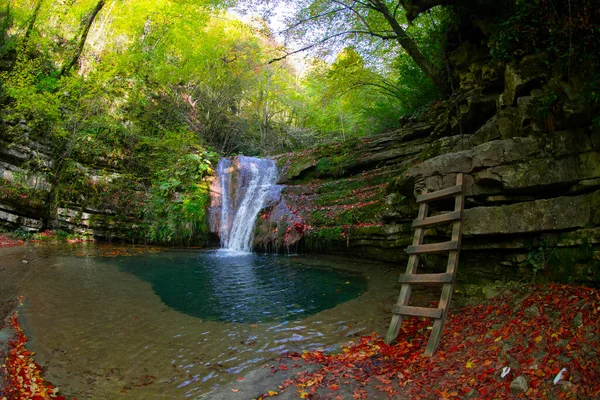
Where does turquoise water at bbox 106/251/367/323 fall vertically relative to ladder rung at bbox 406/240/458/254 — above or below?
below

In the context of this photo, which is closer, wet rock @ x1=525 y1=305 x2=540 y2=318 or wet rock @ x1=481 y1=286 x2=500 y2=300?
wet rock @ x1=525 y1=305 x2=540 y2=318

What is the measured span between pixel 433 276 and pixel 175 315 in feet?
14.3

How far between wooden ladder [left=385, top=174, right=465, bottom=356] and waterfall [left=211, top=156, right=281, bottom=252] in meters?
8.71

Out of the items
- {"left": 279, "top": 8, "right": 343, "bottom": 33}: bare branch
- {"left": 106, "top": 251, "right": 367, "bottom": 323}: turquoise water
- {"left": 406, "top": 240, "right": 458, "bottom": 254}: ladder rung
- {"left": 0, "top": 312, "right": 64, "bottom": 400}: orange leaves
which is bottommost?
{"left": 0, "top": 312, "right": 64, "bottom": 400}: orange leaves

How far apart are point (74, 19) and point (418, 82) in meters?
17.6

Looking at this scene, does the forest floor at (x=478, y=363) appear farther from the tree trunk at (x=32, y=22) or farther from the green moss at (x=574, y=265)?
the tree trunk at (x=32, y=22)

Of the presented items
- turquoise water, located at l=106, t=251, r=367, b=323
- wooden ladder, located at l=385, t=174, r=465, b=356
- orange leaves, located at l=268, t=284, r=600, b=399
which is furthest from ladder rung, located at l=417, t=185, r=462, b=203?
turquoise water, located at l=106, t=251, r=367, b=323

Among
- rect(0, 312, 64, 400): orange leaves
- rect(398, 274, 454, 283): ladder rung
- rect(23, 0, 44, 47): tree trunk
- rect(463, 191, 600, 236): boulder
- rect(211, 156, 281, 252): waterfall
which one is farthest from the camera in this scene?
rect(23, 0, 44, 47): tree trunk

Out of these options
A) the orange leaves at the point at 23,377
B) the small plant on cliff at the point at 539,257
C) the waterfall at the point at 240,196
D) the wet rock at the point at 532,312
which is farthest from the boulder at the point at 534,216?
the waterfall at the point at 240,196

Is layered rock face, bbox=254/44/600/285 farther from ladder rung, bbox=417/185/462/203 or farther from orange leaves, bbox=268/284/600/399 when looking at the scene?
orange leaves, bbox=268/284/600/399

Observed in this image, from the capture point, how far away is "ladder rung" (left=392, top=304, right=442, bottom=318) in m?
4.19

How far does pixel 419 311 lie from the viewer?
4.36 metres

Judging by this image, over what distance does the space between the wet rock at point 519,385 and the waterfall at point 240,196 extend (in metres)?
10.7

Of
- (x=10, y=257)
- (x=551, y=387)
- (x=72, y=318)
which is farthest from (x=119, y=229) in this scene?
(x=551, y=387)
